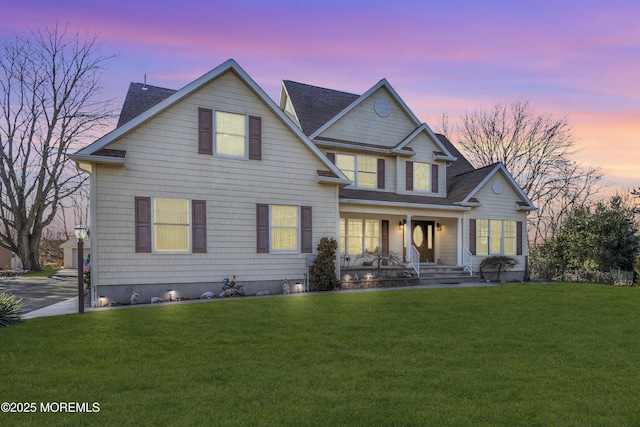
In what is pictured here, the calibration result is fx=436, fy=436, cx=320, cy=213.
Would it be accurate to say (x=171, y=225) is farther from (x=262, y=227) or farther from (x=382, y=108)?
(x=382, y=108)

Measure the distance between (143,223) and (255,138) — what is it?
15.4ft

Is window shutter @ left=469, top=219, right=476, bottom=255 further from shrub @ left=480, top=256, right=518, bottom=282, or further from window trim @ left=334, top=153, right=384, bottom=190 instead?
window trim @ left=334, top=153, right=384, bottom=190

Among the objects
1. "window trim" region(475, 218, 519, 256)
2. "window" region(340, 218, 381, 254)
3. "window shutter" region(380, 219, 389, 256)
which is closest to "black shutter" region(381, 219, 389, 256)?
"window shutter" region(380, 219, 389, 256)

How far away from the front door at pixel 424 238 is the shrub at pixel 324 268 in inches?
286

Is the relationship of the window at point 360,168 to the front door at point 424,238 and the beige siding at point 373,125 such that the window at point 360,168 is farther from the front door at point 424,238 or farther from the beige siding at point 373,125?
the front door at point 424,238

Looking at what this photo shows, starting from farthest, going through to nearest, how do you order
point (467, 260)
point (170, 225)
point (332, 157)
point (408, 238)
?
point (467, 260) < point (408, 238) < point (332, 157) < point (170, 225)

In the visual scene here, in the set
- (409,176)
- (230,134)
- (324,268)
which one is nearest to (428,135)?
(409,176)

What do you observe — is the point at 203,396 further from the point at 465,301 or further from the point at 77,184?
the point at 77,184

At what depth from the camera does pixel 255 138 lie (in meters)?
15.3

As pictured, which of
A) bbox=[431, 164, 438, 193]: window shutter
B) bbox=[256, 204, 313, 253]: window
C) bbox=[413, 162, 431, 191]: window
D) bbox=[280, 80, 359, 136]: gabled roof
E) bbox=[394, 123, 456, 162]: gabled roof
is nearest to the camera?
bbox=[256, 204, 313, 253]: window

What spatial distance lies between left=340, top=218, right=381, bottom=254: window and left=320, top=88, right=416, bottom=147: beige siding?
12.2ft

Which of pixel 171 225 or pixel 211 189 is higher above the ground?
pixel 211 189

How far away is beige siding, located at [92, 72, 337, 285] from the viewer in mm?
13188

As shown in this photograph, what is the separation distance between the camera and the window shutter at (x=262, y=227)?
1523cm
